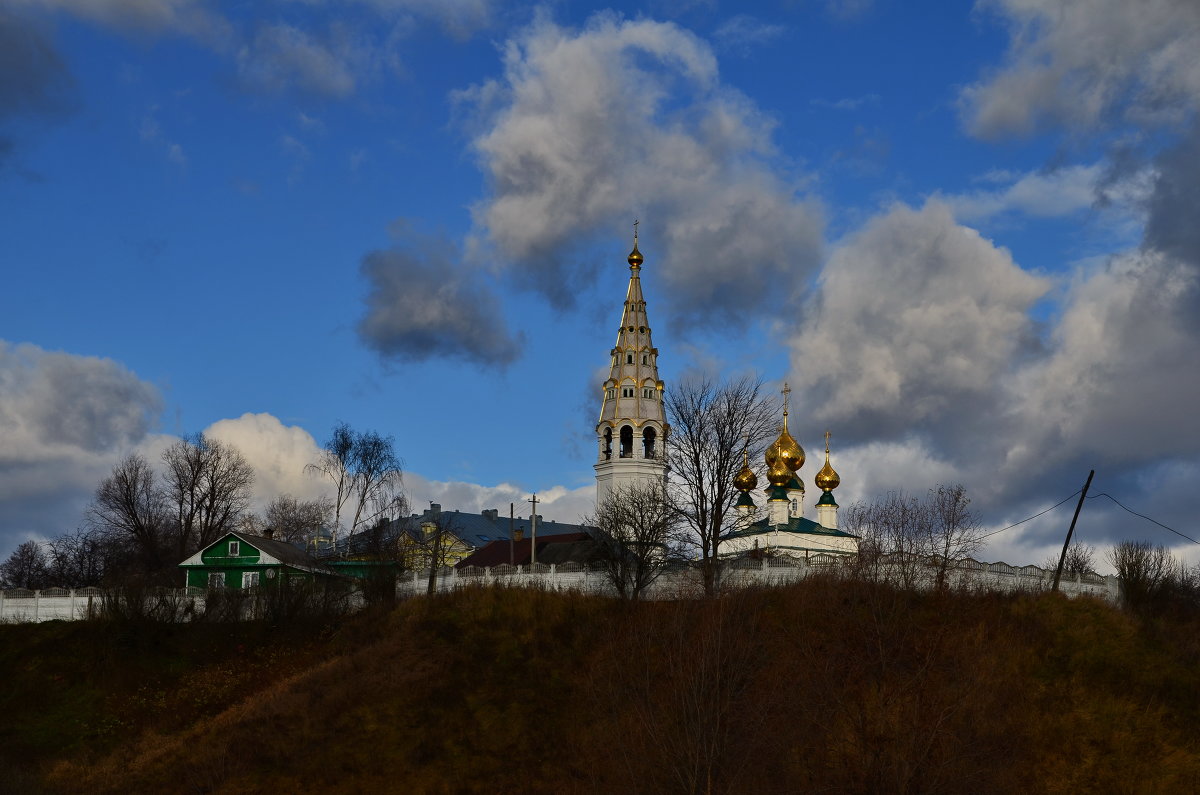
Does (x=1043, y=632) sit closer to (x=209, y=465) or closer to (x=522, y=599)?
(x=522, y=599)

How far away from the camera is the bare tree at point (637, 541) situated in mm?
40344

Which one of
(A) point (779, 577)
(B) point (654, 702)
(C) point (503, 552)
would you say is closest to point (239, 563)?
(C) point (503, 552)

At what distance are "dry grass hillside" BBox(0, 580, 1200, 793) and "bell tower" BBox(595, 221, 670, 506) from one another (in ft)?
69.8

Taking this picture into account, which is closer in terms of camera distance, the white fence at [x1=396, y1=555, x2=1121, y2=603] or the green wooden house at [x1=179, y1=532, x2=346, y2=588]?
the white fence at [x1=396, y1=555, x2=1121, y2=603]

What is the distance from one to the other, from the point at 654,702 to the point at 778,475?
34914 mm

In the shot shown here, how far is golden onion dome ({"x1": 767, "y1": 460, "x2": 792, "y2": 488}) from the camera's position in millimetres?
62594

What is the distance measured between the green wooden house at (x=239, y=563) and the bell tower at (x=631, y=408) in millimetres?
16063

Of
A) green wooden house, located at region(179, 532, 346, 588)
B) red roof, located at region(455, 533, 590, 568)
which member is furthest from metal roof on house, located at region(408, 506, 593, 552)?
green wooden house, located at region(179, 532, 346, 588)

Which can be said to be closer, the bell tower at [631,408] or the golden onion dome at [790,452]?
the bell tower at [631,408]

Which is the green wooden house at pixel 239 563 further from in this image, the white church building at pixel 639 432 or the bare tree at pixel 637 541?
the white church building at pixel 639 432

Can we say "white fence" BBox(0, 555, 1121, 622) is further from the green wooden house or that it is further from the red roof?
the red roof

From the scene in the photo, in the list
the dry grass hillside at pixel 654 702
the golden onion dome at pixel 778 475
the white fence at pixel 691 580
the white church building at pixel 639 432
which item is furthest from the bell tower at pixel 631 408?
the dry grass hillside at pixel 654 702

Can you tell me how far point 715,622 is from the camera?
25.5 metres

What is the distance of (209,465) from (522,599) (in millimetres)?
33492
